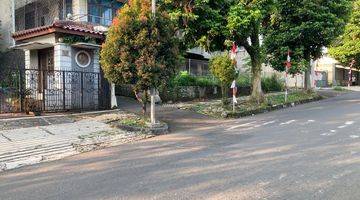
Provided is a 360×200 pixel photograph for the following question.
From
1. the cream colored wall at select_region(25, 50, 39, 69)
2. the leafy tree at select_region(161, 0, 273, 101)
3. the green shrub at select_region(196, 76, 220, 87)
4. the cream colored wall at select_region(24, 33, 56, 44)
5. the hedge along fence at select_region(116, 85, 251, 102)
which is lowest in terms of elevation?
the hedge along fence at select_region(116, 85, 251, 102)

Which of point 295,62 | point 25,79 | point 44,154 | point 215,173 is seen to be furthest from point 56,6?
point 215,173

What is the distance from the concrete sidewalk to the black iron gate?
1.56 m

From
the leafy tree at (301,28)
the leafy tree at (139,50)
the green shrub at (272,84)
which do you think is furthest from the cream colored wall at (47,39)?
the green shrub at (272,84)

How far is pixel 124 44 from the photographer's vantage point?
1307 cm

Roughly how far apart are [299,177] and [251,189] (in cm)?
109

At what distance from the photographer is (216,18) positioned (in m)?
16.8

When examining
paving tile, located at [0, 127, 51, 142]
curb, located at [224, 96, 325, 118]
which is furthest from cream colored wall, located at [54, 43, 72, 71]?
curb, located at [224, 96, 325, 118]

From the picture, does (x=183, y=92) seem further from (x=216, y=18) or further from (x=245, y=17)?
(x=245, y=17)

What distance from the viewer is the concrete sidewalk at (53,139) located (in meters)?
9.49

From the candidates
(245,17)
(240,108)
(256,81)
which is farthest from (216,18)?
(256,81)

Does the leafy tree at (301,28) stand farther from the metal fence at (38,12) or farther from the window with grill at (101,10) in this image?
the metal fence at (38,12)

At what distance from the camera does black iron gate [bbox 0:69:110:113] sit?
15.1 metres

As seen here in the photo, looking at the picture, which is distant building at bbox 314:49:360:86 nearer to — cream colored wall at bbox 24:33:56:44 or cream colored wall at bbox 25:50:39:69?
cream colored wall at bbox 25:50:39:69

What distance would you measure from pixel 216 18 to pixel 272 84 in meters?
14.4
